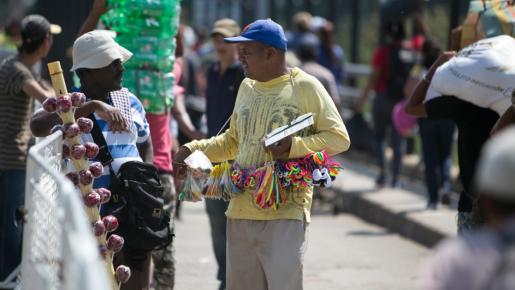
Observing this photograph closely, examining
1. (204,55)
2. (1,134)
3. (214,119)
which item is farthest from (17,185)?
(204,55)

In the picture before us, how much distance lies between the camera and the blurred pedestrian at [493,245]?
3.15 metres

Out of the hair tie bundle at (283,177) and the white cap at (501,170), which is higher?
the white cap at (501,170)

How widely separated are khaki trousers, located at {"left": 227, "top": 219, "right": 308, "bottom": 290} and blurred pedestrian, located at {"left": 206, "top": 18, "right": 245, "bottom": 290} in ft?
7.37

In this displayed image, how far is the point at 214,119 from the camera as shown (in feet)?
27.7

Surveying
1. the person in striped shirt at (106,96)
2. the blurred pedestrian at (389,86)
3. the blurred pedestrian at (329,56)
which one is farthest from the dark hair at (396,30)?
the person in striped shirt at (106,96)

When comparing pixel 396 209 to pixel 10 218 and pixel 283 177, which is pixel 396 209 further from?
pixel 283 177

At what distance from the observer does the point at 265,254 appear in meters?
5.91

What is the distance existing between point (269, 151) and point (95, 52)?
1105 millimetres

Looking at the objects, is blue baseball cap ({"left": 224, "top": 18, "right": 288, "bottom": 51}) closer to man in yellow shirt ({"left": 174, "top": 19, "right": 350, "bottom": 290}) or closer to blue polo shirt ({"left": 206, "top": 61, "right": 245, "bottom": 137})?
man in yellow shirt ({"left": 174, "top": 19, "right": 350, "bottom": 290})

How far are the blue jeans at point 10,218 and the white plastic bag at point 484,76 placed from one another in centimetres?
301

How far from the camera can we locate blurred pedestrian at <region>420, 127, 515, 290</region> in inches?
124

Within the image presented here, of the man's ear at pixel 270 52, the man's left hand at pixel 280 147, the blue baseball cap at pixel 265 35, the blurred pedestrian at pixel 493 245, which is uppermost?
the blurred pedestrian at pixel 493 245

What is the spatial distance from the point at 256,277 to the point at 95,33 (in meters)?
1.50

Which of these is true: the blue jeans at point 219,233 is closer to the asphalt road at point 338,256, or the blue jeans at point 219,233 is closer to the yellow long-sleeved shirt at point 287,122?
the asphalt road at point 338,256
